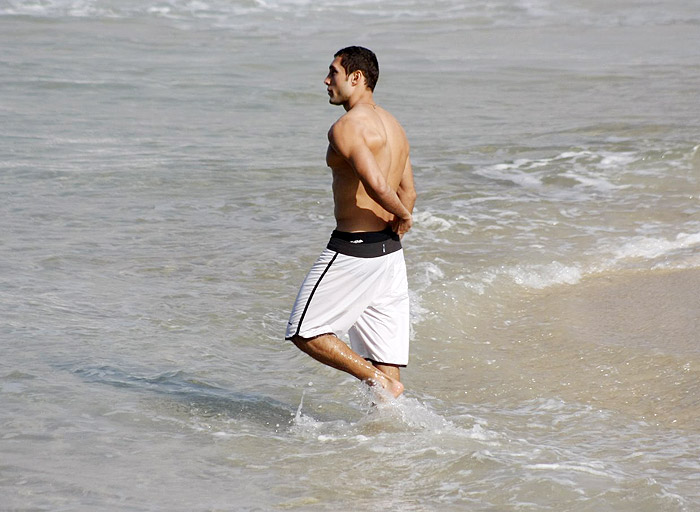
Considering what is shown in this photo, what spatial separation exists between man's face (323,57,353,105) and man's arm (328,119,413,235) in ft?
0.55

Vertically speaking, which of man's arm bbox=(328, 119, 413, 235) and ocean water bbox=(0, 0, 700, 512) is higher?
man's arm bbox=(328, 119, 413, 235)

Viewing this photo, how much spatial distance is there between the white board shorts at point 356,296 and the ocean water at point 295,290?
34 cm

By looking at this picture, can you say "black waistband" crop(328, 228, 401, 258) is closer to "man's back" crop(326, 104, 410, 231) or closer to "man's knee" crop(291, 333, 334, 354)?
"man's back" crop(326, 104, 410, 231)

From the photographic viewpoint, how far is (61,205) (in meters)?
9.89

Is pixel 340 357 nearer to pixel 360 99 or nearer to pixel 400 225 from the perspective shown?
pixel 400 225

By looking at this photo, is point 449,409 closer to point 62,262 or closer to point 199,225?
point 62,262

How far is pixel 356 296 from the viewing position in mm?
4578

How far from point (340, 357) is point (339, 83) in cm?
121

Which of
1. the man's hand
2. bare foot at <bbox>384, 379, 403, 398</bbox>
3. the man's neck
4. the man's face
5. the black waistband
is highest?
the man's face

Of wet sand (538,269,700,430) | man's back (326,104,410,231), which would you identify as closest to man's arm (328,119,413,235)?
man's back (326,104,410,231)

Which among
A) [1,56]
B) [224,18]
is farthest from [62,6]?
[1,56]

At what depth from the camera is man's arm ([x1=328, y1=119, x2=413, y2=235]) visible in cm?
427

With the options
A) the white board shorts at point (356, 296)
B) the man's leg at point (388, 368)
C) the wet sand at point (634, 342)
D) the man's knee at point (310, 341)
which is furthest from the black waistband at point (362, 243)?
the wet sand at point (634, 342)

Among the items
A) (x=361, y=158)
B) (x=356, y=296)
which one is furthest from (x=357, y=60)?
(x=356, y=296)
